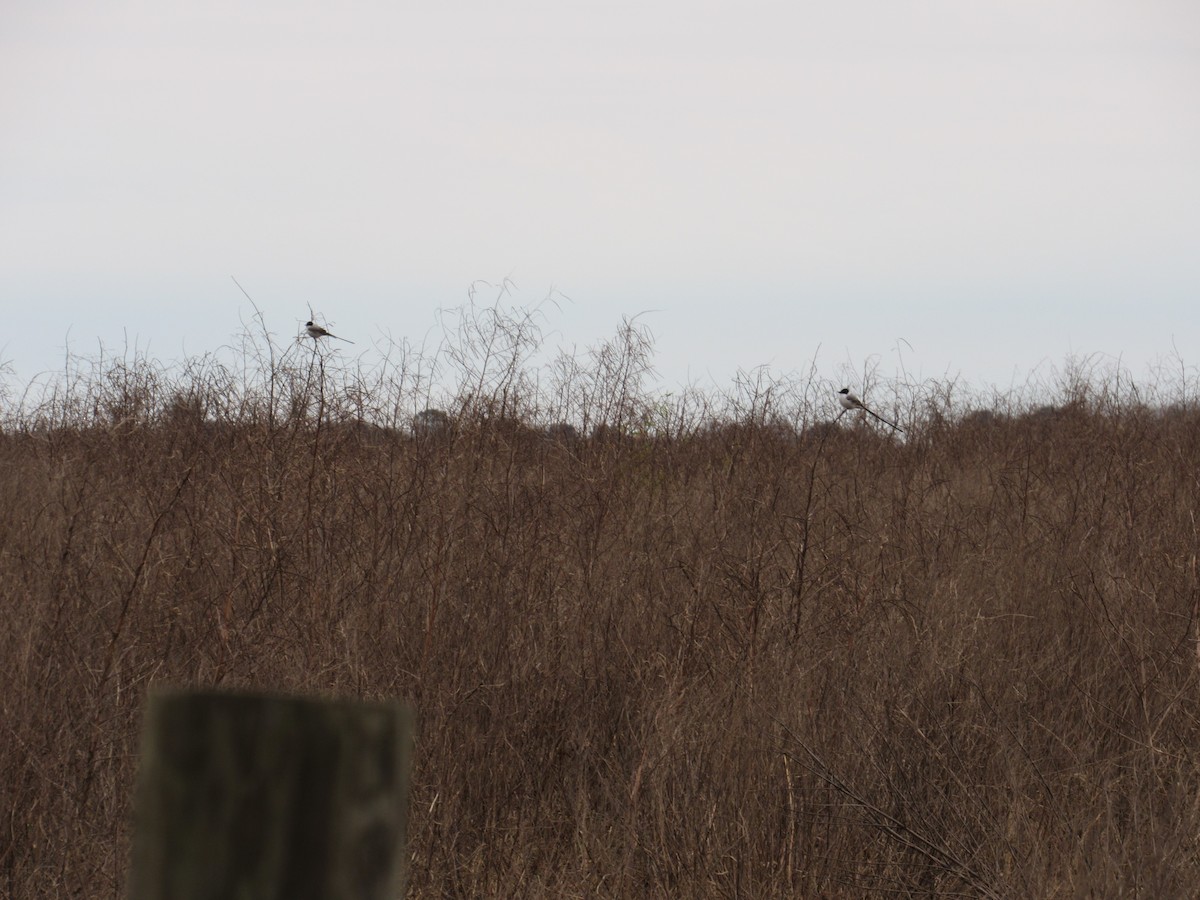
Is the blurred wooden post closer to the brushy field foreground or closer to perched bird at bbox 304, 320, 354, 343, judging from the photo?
the brushy field foreground

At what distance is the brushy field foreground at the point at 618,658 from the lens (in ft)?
8.18

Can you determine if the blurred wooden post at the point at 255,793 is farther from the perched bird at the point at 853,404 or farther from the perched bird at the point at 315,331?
the perched bird at the point at 853,404

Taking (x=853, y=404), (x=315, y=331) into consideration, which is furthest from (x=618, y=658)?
(x=853, y=404)

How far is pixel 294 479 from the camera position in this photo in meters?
4.00

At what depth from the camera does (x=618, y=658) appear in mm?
3539

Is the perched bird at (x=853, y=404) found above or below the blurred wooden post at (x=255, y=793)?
above

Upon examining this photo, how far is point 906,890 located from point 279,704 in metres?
2.18

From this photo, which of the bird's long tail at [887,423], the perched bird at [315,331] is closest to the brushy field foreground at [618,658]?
the perched bird at [315,331]

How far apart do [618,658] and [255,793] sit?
2946 millimetres

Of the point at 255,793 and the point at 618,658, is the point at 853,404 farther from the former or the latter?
the point at 255,793

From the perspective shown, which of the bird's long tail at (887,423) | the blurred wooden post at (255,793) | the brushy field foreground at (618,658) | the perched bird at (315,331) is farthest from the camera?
the bird's long tail at (887,423)

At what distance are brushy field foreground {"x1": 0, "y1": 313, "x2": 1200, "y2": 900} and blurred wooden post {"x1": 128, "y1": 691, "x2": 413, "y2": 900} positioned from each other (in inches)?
74.5

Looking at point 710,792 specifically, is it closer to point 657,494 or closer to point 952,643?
point 952,643

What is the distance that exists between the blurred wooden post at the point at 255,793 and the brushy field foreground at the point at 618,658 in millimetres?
1892
